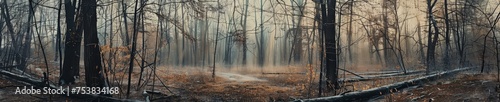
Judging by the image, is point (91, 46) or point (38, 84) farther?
point (38, 84)

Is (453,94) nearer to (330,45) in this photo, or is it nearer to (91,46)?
(330,45)

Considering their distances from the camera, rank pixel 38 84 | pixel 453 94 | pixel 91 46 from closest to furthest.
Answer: pixel 453 94, pixel 91 46, pixel 38 84

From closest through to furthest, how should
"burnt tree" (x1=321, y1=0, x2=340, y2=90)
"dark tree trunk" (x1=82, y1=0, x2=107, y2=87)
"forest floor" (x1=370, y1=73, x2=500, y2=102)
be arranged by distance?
"forest floor" (x1=370, y1=73, x2=500, y2=102) < "dark tree trunk" (x1=82, y1=0, x2=107, y2=87) < "burnt tree" (x1=321, y1=0, x2=340, y2=90)

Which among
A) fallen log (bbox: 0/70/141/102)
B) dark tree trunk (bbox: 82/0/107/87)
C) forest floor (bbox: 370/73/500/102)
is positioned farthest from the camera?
dark tree trunk (bbox: 82/0/107/87)

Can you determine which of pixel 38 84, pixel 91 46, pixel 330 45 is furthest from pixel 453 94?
pixel 38 84

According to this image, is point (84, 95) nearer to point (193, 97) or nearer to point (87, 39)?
point (87, 39)

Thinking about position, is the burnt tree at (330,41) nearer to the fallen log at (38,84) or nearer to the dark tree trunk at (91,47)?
the fallen log at (38,84)

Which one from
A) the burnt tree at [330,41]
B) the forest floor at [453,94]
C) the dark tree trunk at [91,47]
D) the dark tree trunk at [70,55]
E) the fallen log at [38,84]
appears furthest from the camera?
the dark tree trunk at [70,55]

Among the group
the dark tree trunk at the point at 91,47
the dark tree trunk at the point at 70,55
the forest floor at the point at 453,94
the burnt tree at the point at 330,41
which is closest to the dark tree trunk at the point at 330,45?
the burnt tree at the point at 330,41

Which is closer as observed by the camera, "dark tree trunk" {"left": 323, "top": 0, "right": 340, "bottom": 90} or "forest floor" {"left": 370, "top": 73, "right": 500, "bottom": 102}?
"forest floor" {"left": 370, "top": 73, "right": 500, "bottom": 102}

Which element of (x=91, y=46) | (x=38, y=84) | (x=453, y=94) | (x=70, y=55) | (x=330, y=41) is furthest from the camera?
(x=70, y=55)

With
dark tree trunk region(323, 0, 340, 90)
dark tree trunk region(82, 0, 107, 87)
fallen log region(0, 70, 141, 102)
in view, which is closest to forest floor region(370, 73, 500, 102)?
dark tree trunk region(323, 0, 340, 90)

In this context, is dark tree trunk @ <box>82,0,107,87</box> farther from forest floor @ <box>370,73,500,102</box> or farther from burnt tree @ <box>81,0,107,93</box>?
forest floor @ <box>370,73,500,102</box>

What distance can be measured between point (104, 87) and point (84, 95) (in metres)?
0.95
